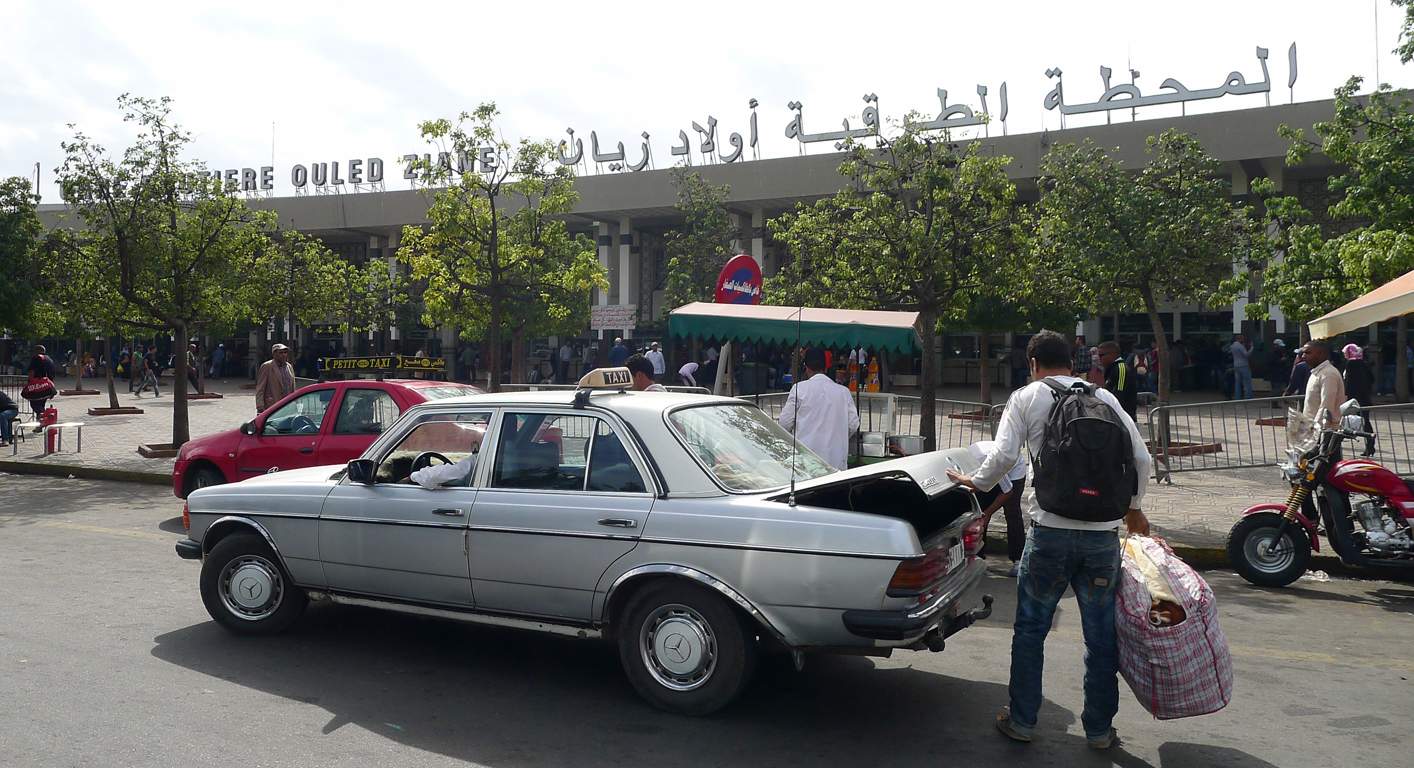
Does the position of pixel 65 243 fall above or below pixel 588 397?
above

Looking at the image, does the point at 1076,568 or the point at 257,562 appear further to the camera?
the point at 257,562

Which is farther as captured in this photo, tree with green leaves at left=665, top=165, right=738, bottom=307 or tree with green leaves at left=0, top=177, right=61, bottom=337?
tree with green leaves at left=665, top=165, right=738, bottom=307

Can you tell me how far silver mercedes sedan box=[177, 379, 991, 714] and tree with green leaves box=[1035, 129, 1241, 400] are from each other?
13.3 metres

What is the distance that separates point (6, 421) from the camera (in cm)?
1866

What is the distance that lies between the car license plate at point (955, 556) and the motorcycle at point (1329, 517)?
3.99 m

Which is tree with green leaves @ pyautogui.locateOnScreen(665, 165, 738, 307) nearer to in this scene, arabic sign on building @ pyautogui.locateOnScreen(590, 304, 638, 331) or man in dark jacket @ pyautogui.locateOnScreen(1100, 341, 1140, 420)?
arabic sign on building @ pyautogui.locateOnScreen(590, 304, 638, 331)

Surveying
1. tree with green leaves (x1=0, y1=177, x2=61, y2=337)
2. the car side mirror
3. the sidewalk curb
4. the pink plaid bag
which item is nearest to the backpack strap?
the pink plaid bag

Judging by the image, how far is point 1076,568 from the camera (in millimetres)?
4457

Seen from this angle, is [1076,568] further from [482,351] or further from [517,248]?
[482,351]

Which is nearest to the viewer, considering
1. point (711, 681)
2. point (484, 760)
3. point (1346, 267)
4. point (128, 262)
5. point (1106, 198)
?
point (484, 760)

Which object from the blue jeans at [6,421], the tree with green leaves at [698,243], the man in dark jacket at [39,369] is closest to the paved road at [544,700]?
the blue jeans at [6,421]

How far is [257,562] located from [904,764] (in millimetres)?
3726

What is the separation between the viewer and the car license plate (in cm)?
490

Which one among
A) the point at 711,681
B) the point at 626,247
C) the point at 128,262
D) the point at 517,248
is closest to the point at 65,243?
the point at 128,262
